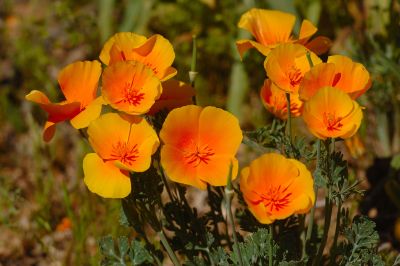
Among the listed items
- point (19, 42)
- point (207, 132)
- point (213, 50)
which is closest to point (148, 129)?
point (207, 132)

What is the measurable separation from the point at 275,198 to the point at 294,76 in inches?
10.2

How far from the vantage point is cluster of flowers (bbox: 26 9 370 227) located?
1.26 meters

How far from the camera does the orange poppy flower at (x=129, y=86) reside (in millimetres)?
1323

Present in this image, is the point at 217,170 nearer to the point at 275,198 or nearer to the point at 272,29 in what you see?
the point at 275,198

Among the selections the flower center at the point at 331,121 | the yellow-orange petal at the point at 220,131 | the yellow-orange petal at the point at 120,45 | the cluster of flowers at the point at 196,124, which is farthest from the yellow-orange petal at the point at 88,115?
the flower center at the point at 331,121

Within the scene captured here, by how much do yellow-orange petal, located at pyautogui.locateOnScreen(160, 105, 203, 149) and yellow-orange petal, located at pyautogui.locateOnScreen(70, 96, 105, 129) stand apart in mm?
153

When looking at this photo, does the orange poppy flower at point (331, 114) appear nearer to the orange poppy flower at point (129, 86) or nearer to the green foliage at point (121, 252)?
the orange poppy flower at point (129, 86)

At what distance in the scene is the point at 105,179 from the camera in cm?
131

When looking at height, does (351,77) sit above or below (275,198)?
above

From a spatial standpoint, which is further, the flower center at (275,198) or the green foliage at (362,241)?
the green foliage at (362,241)

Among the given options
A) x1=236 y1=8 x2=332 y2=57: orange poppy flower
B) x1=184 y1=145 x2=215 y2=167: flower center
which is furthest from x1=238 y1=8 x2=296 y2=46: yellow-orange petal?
x1=184 y1=145 x2=215 y2=167: flower center

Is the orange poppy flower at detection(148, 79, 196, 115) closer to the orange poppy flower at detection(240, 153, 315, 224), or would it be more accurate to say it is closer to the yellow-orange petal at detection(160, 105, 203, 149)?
the yellow-orange petal at detection(160, 105, 203, 149)

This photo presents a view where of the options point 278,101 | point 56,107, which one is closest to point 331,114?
point 278,101

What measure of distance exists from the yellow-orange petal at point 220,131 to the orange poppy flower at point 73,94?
237mm
